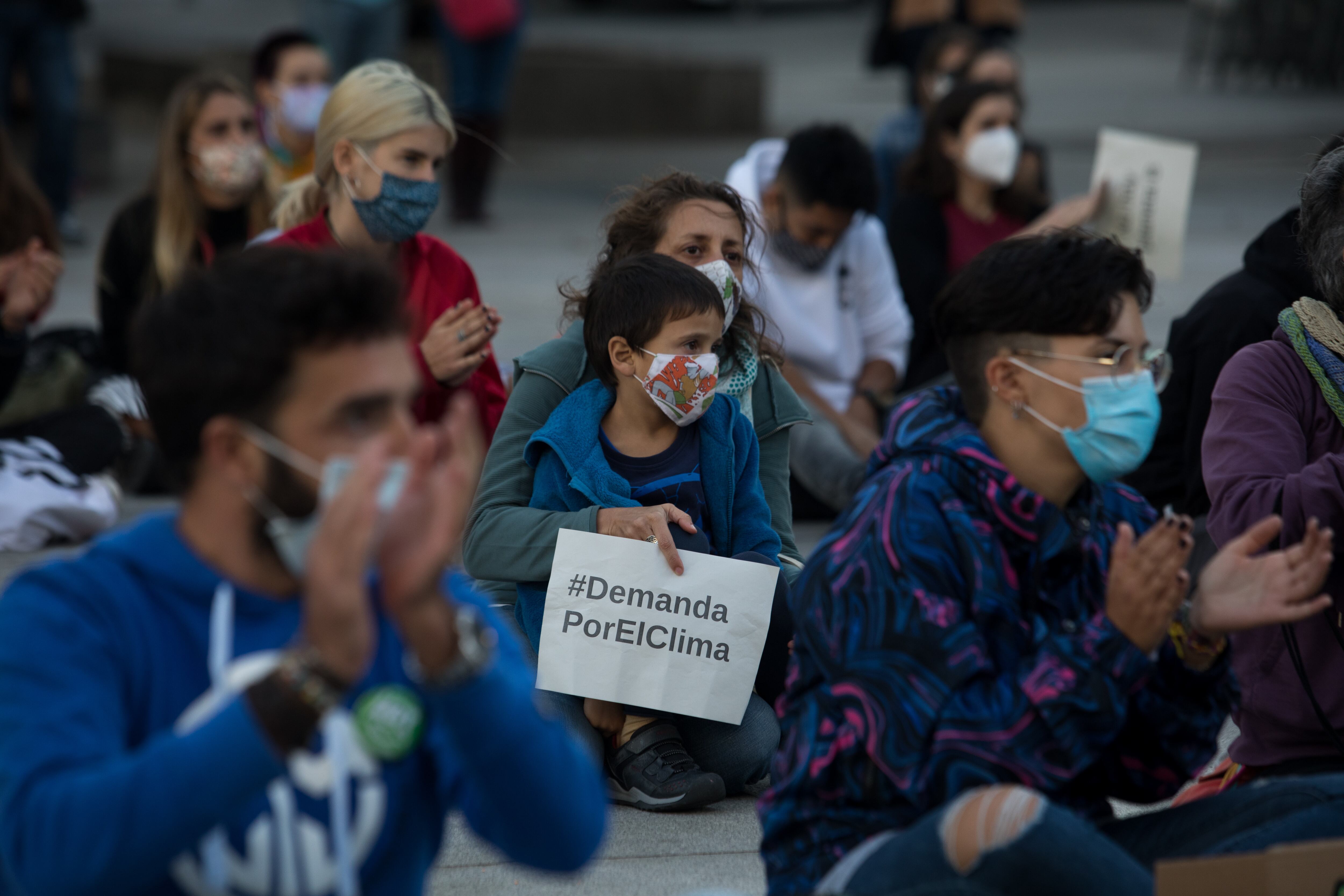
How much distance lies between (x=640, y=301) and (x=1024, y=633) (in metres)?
1.43

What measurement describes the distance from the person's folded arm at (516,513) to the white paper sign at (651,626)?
0.30 feet

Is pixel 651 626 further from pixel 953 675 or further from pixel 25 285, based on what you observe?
pixel 25 285

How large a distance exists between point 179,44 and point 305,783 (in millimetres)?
14963

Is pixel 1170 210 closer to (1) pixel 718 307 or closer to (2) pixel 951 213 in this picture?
(2) pixel 951 213

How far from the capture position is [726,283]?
3.79 metres

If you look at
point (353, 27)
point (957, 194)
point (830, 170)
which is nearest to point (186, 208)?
point (830, 170)

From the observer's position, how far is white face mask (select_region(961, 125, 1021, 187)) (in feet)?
20.8

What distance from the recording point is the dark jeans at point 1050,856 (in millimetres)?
2123

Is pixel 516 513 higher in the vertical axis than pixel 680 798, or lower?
higher

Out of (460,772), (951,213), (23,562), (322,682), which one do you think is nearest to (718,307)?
(460,772)

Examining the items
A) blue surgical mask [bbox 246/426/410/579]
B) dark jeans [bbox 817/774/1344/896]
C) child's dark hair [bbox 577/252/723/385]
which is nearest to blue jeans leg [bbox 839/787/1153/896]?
dark jeans [bbox 817/774/1344/896]

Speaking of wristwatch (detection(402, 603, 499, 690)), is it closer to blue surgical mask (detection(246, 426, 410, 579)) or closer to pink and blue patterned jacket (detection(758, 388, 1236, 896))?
blue surgical mask (detection(246, 426, 410, 579))

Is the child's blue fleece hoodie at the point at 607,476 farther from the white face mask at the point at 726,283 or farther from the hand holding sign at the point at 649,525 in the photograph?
the white face mask at the point at 726,283

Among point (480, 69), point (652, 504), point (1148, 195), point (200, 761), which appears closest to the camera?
point (200, 761)
